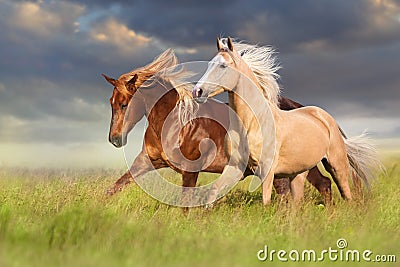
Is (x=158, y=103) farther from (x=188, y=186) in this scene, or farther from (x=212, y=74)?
(x=212, y=74)

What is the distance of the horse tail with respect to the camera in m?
10.0

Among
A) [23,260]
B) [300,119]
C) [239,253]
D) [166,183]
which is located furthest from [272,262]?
[166,183]

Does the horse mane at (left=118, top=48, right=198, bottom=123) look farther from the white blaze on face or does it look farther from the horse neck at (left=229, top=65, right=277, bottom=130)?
the white blaze on face

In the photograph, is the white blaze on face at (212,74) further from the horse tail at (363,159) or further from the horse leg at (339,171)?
the horse tail at (363,159)

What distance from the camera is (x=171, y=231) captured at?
6441 mm

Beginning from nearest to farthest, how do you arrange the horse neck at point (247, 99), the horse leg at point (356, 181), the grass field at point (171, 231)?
1. the grass field at point (171, 231)
2. the horse neck at point (247, 99)
3. the horse leg at point (356, 181)

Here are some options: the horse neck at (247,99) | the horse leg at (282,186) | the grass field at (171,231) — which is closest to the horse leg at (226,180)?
the grass field at (171,231)

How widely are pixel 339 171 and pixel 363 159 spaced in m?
1.31

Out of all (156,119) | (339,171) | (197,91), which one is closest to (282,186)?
(339,171)

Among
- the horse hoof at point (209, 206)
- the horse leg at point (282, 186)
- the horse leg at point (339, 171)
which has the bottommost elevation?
the horse hoof at point (209, 206)

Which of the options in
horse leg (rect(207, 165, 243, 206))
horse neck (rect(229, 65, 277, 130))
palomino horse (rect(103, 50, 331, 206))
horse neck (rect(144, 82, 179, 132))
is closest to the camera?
horse neck (rect(229, 65, 277, 130))

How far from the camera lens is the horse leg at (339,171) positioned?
29.1 ft

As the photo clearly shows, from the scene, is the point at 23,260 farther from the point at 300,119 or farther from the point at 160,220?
the point at 300,119

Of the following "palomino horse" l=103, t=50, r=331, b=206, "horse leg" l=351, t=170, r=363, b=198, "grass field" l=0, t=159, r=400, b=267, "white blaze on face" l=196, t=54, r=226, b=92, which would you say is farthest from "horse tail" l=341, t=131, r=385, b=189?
"white blaze on face" l=196, t=54, r=226, b=92
